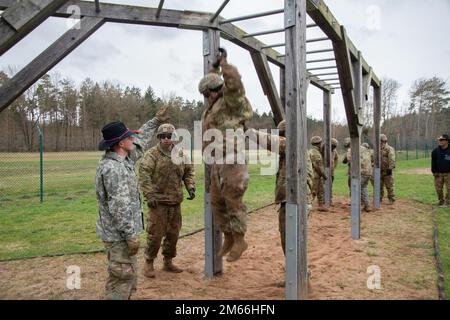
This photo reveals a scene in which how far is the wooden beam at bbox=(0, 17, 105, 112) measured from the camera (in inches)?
132

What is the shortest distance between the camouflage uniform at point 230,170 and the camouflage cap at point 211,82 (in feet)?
0.48

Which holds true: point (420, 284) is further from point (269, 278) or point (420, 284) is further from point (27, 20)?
point (27, 20)

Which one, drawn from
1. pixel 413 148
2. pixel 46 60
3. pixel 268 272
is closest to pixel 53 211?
pixel 268 272

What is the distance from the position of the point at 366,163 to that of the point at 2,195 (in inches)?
464

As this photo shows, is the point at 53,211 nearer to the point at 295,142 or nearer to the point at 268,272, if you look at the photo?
the point at 268,272

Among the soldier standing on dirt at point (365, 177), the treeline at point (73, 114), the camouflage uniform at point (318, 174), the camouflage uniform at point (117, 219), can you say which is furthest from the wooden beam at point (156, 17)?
the treeline at point (73, 114)

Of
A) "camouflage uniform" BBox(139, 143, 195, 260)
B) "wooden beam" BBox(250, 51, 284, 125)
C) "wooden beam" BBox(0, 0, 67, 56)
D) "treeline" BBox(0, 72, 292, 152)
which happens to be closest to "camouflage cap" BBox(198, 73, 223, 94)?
"wooden beam" BBox(0, 0, 67, 56)

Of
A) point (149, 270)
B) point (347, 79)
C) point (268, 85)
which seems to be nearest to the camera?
point (149, 270)

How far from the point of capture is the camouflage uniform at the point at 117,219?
3.26 metres

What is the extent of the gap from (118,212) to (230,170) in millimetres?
1109

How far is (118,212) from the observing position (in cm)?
324

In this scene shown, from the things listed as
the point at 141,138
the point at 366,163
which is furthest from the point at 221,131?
the point at 366,163

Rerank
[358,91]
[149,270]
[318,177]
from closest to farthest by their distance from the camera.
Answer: [149,270], [358,91], [318,177]

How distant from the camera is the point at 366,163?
32.3 ft
